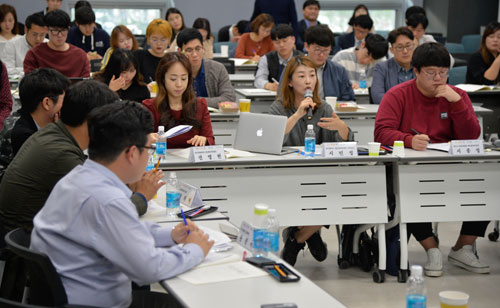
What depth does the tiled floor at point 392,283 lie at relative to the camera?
147 inches

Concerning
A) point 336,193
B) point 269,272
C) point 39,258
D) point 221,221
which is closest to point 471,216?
point 336,193

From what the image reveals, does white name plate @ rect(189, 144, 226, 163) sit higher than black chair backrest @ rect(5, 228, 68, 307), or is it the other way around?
white name plate @ rect(189, 144, 226, 163)

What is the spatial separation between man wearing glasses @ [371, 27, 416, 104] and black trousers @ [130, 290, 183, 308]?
12.9ft

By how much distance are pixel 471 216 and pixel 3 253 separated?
2635 millimetres

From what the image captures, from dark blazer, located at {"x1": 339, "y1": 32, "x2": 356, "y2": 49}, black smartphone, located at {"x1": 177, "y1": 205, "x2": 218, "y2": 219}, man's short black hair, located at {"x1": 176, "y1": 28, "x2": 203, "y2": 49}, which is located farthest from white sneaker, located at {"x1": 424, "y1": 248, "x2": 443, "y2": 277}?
dark blazer, located at {"x1": 339, "y1": 32, "x2": 356, "y2": 49}

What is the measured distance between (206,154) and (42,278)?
71.5 inches

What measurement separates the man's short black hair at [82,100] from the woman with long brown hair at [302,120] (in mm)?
1693

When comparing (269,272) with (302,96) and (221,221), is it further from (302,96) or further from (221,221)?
(302,96)

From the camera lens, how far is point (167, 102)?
14.0ft

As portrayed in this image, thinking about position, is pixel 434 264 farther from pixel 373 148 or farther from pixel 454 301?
pixel 454 301

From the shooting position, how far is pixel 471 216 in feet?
13.2

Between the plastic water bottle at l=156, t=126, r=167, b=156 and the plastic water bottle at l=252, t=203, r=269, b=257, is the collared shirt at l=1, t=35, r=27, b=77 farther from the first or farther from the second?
the plastic water bottle at l=252, t=203, r=269, b=257

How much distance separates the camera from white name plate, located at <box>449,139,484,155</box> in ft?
12.9

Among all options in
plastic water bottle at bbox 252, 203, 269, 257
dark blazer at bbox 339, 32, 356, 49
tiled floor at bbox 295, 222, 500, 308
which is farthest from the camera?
dark blazer at bbox 339, 32, 356, 49
